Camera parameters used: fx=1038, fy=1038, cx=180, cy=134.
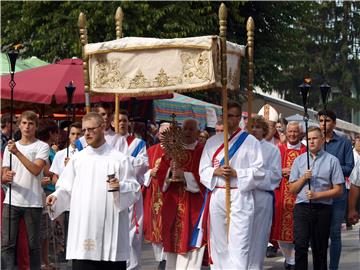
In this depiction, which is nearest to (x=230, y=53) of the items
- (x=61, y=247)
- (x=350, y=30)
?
(x=61, y=247)

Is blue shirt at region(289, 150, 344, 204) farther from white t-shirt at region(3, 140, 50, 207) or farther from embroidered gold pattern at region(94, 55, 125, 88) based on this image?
white t-shirt at region(3, 140, 50, 207)

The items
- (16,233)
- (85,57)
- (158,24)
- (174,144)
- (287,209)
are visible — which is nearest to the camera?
(16,233)

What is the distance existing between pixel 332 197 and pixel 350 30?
50.7 metres

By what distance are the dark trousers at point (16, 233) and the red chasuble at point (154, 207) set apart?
173 cm

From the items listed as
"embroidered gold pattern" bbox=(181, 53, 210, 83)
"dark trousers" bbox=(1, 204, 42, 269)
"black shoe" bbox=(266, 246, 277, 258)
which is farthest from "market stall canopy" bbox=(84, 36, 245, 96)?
"black shoe" bbox=(266, 246, 277, 258)

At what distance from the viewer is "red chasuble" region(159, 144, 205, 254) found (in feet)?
38.8

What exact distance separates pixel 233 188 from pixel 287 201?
3252 mm

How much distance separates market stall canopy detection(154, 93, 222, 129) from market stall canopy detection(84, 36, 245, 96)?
909cm

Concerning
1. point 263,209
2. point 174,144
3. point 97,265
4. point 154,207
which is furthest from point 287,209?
point 97,265

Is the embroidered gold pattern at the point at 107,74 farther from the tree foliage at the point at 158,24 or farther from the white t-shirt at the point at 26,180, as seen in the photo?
the tree foliage at the point at 158,24

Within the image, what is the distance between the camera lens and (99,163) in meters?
9.05

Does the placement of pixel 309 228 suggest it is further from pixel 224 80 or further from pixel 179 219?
pixel 224 80

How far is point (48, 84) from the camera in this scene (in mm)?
15258

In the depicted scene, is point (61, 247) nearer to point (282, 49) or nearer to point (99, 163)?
point (99, 163)
